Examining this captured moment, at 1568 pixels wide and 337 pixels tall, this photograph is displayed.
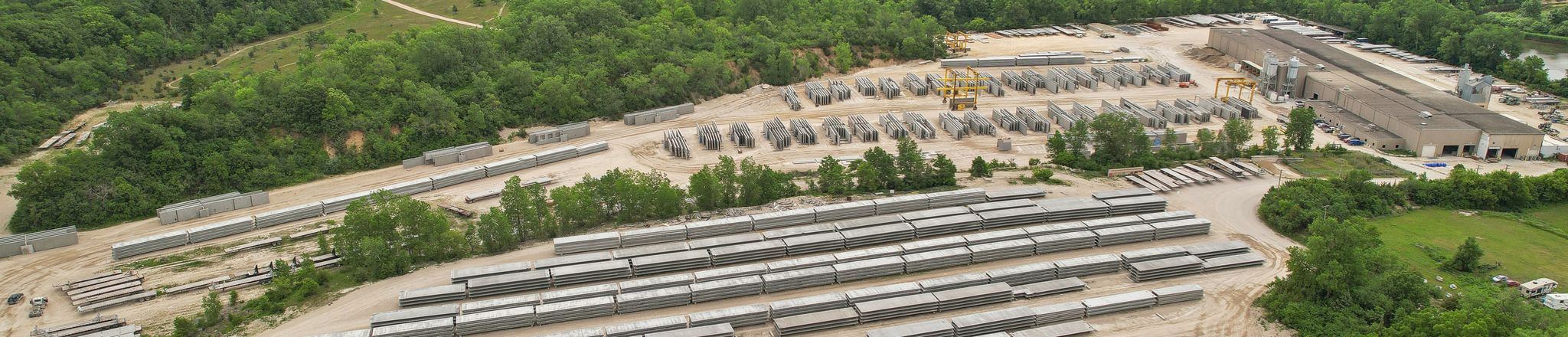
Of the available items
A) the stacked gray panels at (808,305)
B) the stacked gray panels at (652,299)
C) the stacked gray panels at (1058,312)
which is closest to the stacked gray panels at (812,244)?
the stacked gray panels at (808,305)

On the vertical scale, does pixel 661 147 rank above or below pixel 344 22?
below

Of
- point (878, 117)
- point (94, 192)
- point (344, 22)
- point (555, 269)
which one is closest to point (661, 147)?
point (878, 117)

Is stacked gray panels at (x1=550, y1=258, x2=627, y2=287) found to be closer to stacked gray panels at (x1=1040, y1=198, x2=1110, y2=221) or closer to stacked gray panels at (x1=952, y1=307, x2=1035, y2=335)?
stacked gray panels at (x1=952, y1=307, x2=1035, y2=335)

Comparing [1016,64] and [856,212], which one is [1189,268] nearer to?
[856,212]

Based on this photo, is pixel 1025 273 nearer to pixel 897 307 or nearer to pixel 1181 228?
pixel 897 307

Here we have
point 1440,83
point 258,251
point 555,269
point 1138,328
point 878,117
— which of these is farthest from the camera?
point 1440,83

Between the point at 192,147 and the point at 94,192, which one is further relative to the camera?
the point at 192,147

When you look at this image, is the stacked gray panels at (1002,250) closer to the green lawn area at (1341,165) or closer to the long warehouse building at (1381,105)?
the green lawn area at (1341,165)
